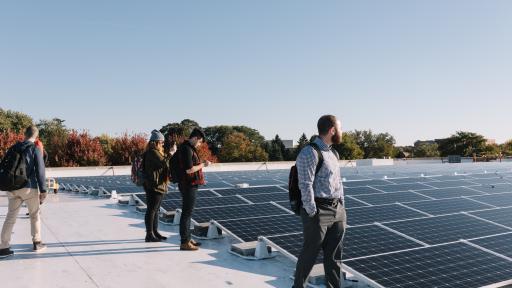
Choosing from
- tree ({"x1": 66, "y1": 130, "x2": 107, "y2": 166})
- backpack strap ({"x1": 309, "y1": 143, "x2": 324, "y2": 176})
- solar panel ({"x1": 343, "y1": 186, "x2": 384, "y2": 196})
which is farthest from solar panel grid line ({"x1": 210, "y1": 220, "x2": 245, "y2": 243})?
tree ({"x1": 66, "y1": 130, "x2": 107, "y2": 166})

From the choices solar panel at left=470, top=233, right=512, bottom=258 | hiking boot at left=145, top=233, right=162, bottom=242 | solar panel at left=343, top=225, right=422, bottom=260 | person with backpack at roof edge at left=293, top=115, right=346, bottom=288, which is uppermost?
person with backpack at roof edge at left=293, top=115, right=346, bottom=288

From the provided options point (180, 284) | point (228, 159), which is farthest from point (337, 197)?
point (228, 159)

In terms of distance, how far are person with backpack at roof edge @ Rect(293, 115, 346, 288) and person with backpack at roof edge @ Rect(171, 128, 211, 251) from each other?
8.26 feet

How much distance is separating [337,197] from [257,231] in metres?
2.69

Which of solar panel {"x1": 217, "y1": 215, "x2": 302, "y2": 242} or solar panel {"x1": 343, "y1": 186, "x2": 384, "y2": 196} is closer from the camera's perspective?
solar panel {"x1": 217, "y1": 215, "x2": 302, "y2": 242}

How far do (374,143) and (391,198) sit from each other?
7633 cm

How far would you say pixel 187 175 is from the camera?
20.6ft

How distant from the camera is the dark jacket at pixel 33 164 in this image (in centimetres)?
595

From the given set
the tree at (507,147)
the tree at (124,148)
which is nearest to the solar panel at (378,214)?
the tree at (124,148)

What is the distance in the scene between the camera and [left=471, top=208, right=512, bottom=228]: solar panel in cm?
719

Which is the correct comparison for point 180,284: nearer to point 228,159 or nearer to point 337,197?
point 337,197

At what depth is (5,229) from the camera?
19.7 ft

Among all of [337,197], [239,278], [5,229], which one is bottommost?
[239,278]

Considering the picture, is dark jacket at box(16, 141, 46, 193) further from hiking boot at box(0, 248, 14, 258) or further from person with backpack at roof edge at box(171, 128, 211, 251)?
person with backpack at roof edge at box(171, 128, 211, 251)
